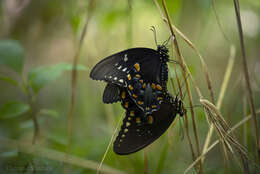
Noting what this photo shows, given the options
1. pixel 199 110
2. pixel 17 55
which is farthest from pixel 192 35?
pixel 17 55

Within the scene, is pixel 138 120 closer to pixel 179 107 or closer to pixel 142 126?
pixel 142 126

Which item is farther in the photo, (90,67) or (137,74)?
(90,67)

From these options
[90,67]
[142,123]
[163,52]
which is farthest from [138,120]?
[90,67]

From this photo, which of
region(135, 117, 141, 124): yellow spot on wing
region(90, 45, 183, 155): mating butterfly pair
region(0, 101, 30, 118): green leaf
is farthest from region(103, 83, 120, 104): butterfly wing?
region(0, 101, 30, 118): green leaf

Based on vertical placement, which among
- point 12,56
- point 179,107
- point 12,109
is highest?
point 12,56

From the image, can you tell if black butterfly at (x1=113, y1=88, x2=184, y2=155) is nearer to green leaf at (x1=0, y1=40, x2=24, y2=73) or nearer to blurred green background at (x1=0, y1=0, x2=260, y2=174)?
blurred green background at (x1=0, y1=0, x2=260, y2=174)

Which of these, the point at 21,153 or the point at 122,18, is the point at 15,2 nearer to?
the point at 122,18
